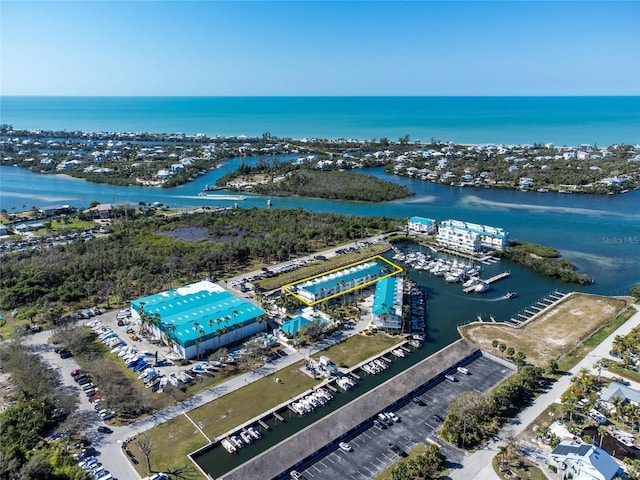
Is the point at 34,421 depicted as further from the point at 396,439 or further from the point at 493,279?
the point at 493,279

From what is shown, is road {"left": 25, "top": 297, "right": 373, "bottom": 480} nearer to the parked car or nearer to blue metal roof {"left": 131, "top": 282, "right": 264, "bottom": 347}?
blue metal roof {"left": 131, "top": 282, "right": 264, "bottom": 347}

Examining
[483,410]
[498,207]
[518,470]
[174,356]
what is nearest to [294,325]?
[174,356]

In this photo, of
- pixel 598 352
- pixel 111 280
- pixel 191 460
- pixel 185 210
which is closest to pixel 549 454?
pixel 598 352

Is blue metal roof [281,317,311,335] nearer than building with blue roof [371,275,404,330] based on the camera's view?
Yes

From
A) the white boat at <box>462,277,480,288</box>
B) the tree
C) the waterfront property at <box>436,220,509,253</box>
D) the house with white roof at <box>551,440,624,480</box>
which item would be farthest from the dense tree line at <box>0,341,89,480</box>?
the waterfront property at <box>436,220,509,253</box>

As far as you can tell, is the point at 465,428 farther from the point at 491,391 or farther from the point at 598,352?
the point at 598,352

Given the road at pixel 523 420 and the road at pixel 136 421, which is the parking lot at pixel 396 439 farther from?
the road at pixel 136 421
